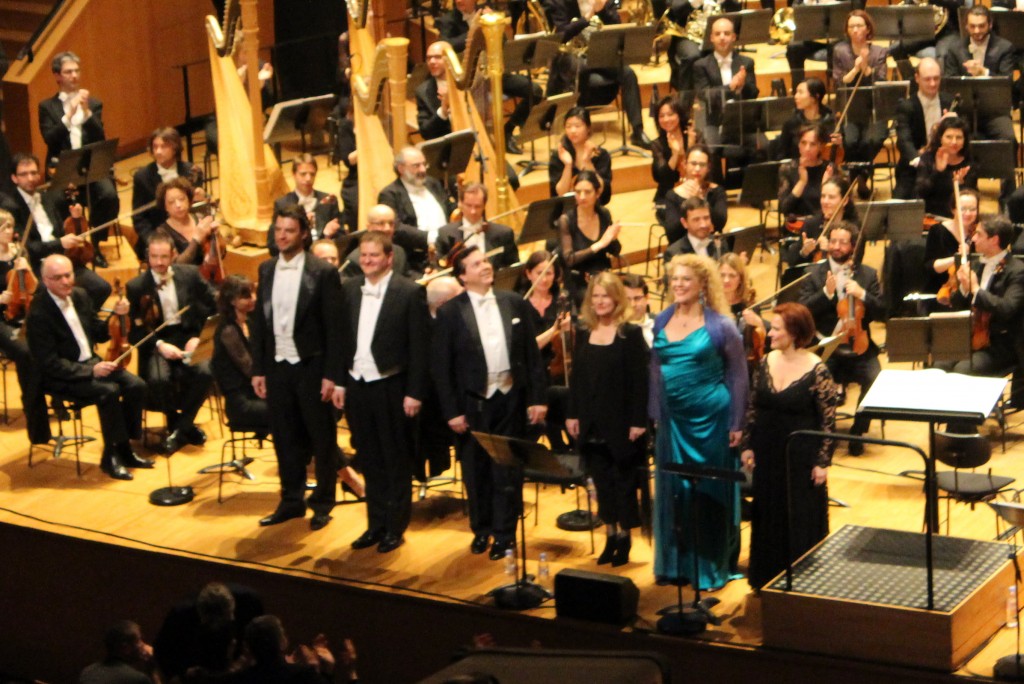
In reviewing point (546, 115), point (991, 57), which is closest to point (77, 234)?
point (546, 115)

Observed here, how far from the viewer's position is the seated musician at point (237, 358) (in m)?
7.82

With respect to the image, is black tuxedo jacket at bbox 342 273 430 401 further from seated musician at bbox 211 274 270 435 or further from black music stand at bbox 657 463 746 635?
black music stand at bbox 657 463 746 635

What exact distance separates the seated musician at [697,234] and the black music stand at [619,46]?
8.94 feet

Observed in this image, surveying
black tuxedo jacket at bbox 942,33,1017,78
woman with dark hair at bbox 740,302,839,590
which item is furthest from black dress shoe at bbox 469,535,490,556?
black tuxedo jacket at bbox 942,33,1017,78

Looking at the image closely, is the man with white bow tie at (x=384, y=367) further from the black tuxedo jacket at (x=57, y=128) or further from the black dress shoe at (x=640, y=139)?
the black dress shoe at (x=640, y=139)

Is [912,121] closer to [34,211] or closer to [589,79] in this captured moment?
[589,79]

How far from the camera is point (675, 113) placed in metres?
10.0

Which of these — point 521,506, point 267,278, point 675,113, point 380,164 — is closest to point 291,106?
point 380,164

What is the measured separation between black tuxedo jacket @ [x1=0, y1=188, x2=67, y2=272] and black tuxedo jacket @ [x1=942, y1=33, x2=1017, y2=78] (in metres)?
5.33

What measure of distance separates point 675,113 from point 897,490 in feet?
9.94

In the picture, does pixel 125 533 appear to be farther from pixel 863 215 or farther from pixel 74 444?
pixel 863 215

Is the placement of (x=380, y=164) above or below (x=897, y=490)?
above

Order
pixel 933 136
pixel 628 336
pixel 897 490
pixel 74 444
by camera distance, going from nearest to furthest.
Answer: pixel 628 336 → pixel 897 490 → pixel 74 444 → pixel 933 136

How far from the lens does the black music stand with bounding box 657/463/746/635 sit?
20.5ft
